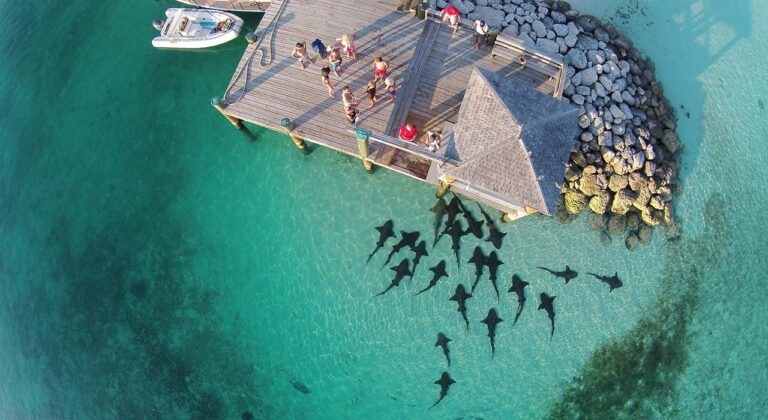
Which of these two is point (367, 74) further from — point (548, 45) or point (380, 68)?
point (548, 45)

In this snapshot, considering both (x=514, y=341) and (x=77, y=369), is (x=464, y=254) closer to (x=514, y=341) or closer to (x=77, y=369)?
(x=514, y=341)

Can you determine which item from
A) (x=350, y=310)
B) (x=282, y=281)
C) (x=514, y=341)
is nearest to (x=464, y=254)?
(x=514, y=341)

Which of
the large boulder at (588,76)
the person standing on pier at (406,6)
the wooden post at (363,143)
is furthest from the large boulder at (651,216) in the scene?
the person standing on pier at (406,6)

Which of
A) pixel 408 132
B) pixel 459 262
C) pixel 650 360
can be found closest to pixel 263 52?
pixel 408 132

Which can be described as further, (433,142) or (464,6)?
(464,6)

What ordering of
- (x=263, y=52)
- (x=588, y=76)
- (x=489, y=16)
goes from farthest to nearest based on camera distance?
(x=489, y=16) → (x=588, y=76) → (x=263, y=52)

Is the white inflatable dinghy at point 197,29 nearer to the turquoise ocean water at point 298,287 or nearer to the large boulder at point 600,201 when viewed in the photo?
the turquoise ocean water at point 298,287

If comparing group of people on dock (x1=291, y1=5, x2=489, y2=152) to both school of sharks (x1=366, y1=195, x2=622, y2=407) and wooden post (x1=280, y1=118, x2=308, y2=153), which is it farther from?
school of sharks (x1=366, y1=195, x2=622, y2=407)
